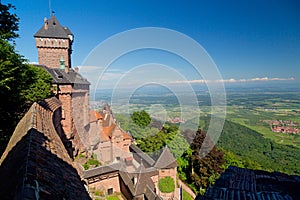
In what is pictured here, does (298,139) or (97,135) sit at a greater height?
(97,135)

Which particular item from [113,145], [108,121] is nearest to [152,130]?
[108,121]

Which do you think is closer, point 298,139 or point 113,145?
point 113,145

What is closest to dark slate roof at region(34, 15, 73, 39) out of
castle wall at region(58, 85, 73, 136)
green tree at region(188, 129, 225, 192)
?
castle wall at region(58, 85, 73, 136)

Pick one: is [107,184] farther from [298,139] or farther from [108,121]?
[298,139]

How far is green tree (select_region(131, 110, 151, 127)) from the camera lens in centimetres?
3568

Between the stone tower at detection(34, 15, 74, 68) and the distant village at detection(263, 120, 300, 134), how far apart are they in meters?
36.3

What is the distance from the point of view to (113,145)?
23.8m

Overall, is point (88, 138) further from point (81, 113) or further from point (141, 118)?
point (141, 118)

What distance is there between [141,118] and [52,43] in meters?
20.2

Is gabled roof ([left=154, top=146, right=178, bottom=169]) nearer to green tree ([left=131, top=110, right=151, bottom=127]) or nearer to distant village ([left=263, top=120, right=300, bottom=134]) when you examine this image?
green tree ([left=131, top=110, right=151, bottom=127])

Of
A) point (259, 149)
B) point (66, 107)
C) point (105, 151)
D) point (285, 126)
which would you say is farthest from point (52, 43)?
point (259, 149)

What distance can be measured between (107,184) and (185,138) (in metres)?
15.3

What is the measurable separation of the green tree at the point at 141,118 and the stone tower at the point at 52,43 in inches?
708

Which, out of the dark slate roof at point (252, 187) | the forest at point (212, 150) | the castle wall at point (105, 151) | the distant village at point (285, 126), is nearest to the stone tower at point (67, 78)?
the castle wall at point (105, 151)
